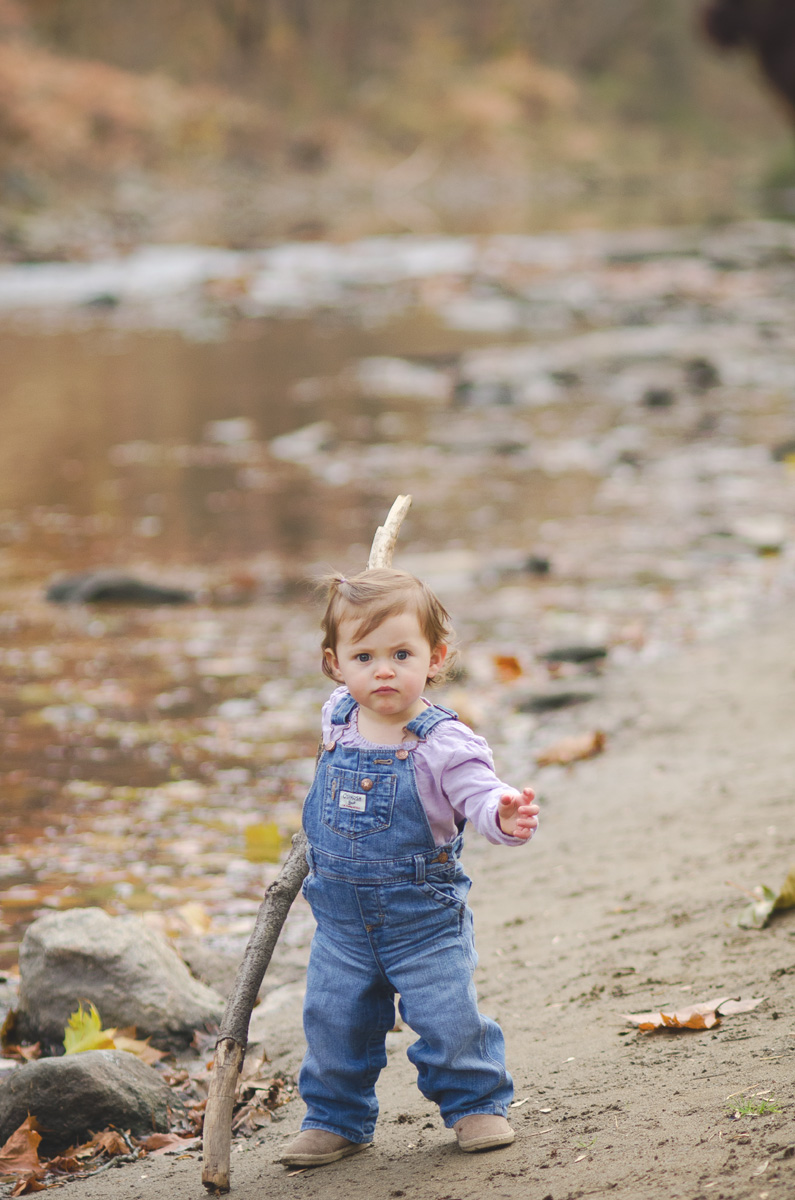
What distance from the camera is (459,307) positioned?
22.9 metres

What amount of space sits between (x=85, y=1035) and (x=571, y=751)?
8.48ft

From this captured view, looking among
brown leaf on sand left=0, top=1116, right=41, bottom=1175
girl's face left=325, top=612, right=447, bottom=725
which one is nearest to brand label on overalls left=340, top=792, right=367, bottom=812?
girl's face left=325, top=612, right=447, bottom=725

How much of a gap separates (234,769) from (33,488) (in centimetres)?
598

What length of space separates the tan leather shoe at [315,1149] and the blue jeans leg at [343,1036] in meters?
0.02

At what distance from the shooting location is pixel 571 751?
5605mm

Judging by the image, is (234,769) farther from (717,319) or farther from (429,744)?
(717,319)

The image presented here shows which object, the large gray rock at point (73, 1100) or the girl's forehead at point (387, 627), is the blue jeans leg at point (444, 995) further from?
the large gray rock at point (73, 1100)

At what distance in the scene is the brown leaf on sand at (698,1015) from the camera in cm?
314

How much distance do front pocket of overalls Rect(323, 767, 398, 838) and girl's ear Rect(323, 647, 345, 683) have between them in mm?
196

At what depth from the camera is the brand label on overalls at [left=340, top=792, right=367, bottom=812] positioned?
2760 mm

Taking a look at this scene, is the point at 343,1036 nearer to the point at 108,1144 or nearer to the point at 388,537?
the point at 108,1144

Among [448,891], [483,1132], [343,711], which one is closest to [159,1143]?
[483,1132]

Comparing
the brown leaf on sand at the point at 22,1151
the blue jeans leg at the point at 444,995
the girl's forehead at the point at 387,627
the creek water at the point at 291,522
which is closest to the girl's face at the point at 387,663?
the girl's forehead at the point at 387,627

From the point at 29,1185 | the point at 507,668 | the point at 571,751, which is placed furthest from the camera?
the point at 507,668
